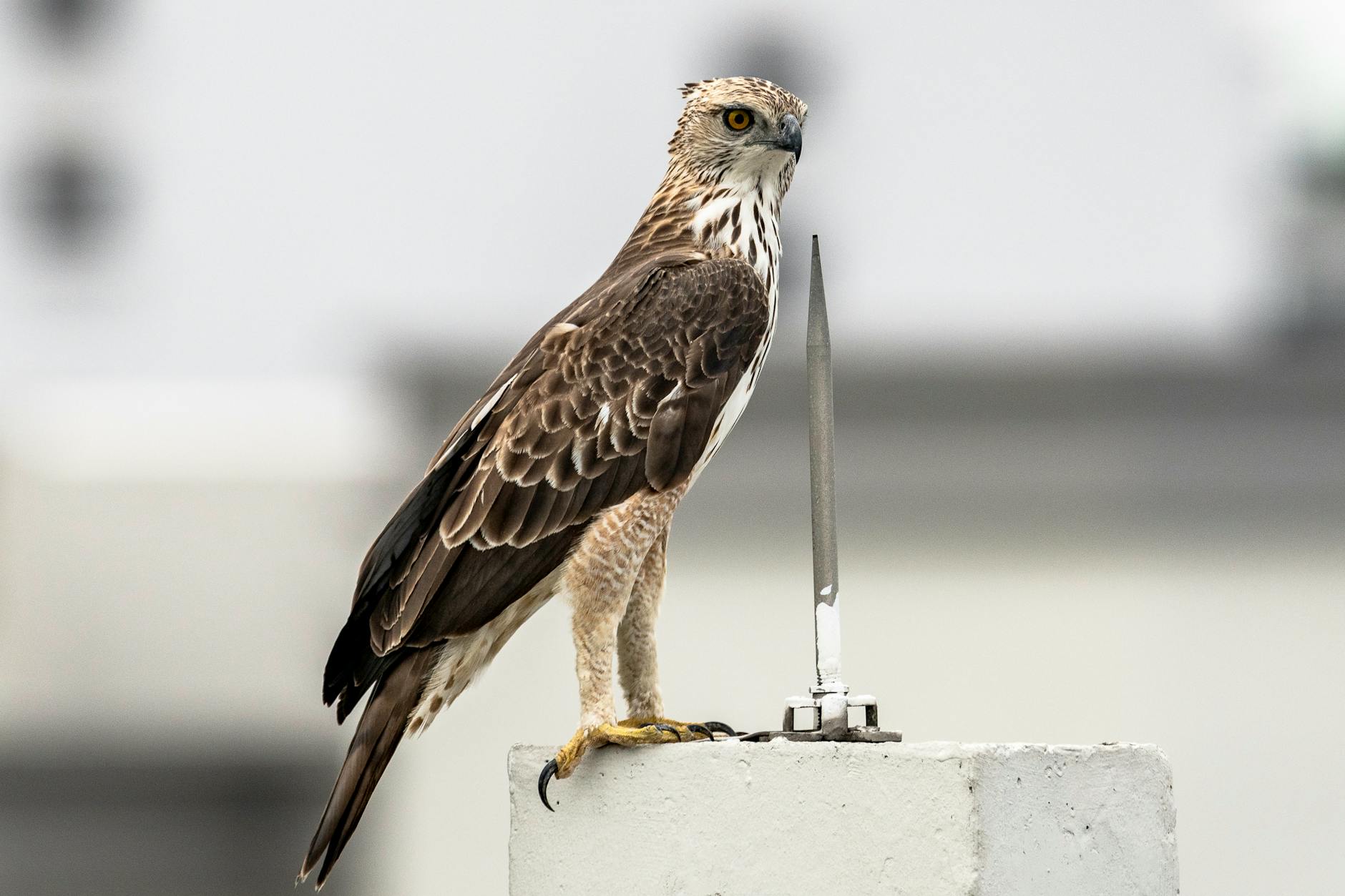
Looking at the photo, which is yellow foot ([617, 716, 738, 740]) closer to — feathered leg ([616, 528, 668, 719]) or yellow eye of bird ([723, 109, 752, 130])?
feathered leg ([616, 528, 668, 719])

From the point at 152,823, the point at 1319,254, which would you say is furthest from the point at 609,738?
the point at 1319,254

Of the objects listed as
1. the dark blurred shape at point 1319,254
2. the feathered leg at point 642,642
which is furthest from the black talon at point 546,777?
the dark blurred shape at point 1319,254

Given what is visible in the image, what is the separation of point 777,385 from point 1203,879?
19.0 feet

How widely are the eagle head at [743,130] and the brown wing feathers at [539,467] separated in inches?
15.4

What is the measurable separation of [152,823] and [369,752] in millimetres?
14125

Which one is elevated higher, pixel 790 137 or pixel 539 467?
pixel 790 137

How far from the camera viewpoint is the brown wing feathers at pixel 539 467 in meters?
4.52

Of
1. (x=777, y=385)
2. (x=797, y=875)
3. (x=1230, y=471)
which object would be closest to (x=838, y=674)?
(x=797, y=875)

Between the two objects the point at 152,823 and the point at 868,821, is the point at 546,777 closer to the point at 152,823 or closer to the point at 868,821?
the point at 868,821

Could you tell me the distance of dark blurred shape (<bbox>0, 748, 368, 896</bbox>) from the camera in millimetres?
17109

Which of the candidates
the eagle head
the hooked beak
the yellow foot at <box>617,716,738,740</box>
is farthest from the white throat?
the yellow foot at <box>617,716,738,740</box>

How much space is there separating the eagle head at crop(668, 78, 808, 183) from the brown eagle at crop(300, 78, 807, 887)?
12 millimetres

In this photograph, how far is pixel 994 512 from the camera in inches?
592

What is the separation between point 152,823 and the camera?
17359 millimetres
